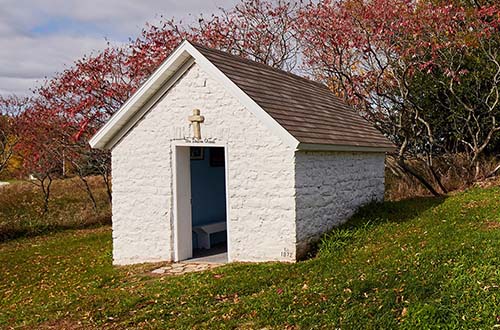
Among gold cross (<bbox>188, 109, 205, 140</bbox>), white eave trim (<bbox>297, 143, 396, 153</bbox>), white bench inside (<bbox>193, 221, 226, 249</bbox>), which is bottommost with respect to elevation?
white bench inside (<bbox>193, 221, 226, 249</bbox>)

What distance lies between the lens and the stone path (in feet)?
30.0

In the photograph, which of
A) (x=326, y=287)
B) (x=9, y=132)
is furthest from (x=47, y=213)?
(x=326, y=287)

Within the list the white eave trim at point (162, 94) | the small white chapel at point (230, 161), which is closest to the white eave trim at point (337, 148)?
the small white chapel at point (230, 161)

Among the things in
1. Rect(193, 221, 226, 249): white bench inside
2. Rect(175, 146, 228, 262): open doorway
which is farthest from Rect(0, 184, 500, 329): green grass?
Rect(193, 221, 226, 249): white bench inside

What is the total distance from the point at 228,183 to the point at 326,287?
11.1 feet

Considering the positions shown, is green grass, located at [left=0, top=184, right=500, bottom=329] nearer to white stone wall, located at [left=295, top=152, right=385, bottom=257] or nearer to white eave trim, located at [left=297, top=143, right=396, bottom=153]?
white stone wall, located at [left=295, top=152, right=385, bottom=257]

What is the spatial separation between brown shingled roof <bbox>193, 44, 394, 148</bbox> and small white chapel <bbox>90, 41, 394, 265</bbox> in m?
0.05

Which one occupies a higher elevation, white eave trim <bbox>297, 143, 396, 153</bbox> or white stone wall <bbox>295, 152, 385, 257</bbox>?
white eave trim <bbox>297, 143, 396, 153</bbox>

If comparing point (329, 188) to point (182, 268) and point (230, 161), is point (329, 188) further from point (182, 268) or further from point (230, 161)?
point (182, 268)

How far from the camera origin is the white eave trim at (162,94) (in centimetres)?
912

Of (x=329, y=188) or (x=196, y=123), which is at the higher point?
(x=196, y=123)

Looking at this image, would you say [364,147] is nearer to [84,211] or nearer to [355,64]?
[355,64]

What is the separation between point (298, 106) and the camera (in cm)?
1084

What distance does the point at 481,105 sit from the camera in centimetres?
1766
